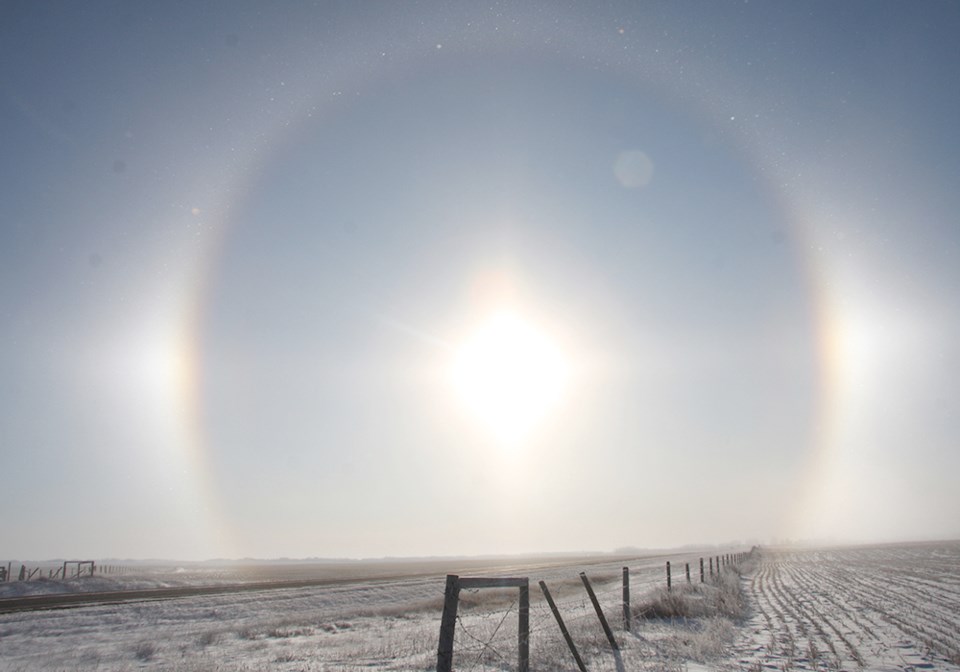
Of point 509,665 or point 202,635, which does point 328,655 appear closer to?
point 509,665

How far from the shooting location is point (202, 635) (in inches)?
705

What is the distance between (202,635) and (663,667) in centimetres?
1473

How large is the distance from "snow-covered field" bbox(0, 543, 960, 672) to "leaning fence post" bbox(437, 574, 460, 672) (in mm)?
3760

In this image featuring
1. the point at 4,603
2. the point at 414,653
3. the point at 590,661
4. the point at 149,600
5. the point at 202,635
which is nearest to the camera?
the point at 590,661

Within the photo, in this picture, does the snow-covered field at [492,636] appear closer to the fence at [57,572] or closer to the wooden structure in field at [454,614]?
the wooden structure in field at [454,614]

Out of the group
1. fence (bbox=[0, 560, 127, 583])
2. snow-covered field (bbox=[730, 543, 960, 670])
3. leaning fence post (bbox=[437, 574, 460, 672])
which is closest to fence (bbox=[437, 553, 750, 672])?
leaning fence post (bbox=[437, 574, 460, 672])

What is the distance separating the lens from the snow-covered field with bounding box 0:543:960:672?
1093cm

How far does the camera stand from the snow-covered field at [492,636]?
10930mm

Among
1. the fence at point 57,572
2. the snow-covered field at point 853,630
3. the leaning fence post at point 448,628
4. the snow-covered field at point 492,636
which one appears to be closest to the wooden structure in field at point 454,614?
the leaning fence post at point 448,628

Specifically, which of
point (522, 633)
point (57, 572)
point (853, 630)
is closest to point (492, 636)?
point (522, 633)

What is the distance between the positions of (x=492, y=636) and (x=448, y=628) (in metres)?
5.97

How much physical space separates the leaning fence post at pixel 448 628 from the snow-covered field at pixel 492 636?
376 centimetres

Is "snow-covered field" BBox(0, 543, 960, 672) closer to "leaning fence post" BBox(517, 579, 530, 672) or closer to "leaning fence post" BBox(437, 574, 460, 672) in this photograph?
"leaning fence post" BBox(517, 579, 530, 672)

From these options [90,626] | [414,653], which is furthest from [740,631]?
[90,626]
